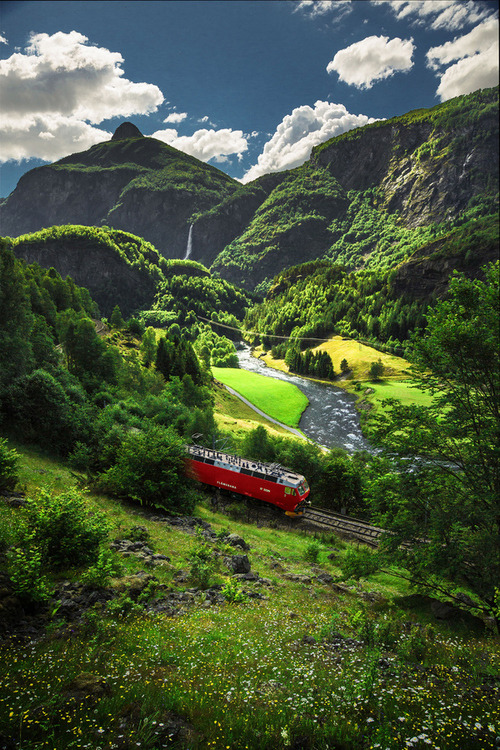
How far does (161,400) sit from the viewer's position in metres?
48.6

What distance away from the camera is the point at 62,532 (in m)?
13.3

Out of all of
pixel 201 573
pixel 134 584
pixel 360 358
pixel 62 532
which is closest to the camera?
pixel 62 532

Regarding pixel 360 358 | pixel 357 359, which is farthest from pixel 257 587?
pixel 360 358

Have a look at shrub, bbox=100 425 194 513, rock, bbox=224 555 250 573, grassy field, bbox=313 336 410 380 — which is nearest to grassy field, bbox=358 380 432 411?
grassy field, bbox=313 336 410 380

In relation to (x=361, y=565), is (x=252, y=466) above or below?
below

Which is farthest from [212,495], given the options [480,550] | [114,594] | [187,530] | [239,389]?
[239,389]

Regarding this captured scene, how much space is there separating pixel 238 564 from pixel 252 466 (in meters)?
17.3

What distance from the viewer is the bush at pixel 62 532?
13.0m

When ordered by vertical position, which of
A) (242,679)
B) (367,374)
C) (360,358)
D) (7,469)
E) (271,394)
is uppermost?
(360,358)

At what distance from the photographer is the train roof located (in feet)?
112

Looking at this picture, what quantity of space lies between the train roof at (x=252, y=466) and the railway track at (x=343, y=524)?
4.20 metres

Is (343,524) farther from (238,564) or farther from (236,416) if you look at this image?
(236,416)

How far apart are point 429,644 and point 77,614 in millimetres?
10626

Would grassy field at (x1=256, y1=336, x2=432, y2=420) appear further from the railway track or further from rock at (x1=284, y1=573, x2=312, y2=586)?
rock at (x1=284, y1=573, x2=312, y2=586)
